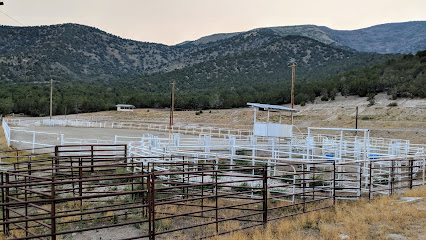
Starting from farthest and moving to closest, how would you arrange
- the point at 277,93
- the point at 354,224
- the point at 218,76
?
the point at 218,76
the point at 277,93
the point at 354,224

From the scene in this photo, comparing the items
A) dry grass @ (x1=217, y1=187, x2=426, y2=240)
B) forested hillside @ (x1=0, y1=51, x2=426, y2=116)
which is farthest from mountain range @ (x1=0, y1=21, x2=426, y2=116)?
dry grass @ (x1=217, y1=187, x2=426, y2=240)

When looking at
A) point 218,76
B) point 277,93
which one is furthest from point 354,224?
point 218,76

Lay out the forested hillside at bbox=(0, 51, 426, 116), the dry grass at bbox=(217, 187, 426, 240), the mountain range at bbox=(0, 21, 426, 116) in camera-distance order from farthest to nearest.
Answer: the mountain range at bbox=(0, 21, 426, 116) → the forested hillside at bbox=(0, 51, 426, 116) → the dry grass at bbox=(217, 187, 426, 240)

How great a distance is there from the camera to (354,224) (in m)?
8.38

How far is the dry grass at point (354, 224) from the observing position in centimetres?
774

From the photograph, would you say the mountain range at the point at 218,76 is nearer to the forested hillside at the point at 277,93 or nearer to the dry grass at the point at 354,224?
the forested hillside at the point at 277,93

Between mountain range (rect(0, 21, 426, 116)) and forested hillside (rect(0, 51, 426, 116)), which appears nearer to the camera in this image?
forested hillside (rect(0, 51, 426, 116))

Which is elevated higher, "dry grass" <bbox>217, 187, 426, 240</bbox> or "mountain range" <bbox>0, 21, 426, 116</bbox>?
"mountain range" <bbox>0, 21, 426, 116</bbox>

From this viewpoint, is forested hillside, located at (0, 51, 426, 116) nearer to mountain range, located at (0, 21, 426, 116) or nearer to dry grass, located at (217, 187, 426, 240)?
mountain range, located at (0, 21, 426, 116)

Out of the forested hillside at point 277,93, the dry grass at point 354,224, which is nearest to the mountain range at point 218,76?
the forested hillside at point 277,93

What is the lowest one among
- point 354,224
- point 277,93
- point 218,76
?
point 354,224

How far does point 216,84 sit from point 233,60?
16890 millimetres

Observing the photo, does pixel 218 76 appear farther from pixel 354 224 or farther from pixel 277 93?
pixel 354 224

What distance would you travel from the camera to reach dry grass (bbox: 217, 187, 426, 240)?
774 centimetres
